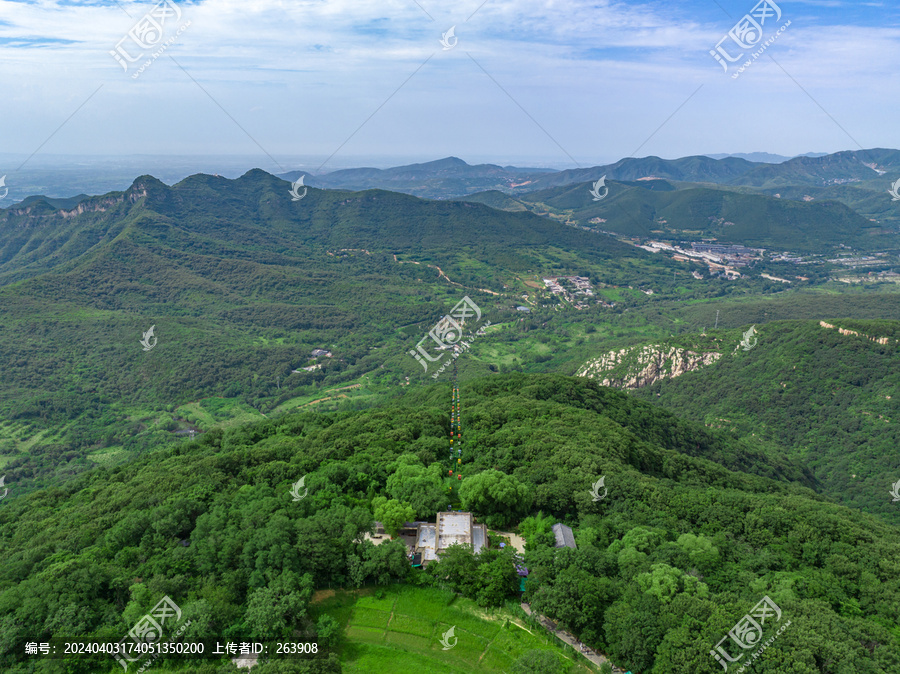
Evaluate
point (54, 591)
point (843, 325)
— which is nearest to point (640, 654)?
point (54, 591)

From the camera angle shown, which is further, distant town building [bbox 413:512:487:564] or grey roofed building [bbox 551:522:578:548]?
grey roofed building [bbox 551:522:578:548]

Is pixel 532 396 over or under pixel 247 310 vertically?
over

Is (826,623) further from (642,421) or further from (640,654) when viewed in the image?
(642,421)

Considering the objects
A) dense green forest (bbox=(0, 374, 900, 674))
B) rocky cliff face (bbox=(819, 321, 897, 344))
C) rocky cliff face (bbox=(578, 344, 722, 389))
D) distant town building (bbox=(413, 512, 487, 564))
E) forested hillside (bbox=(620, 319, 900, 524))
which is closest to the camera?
dense green forest (bbox=(0, 374, 900, 674))

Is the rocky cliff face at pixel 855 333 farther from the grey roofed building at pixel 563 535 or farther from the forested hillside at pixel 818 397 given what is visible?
the grey roofed building at pixel 563 535

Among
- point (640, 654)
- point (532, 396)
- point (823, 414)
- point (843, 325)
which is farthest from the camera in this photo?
point (843, 325)

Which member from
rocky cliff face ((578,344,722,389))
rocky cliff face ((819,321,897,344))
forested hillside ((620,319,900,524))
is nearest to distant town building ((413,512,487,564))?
forested hillside ((620,319,900,524))

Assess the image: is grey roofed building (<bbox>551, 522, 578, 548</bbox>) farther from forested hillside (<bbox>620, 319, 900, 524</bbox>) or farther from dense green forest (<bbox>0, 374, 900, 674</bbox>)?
forested hillside (<bbox>620, 319, 900, 524</bbox>)

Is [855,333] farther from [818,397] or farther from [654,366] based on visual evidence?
[654,366]
